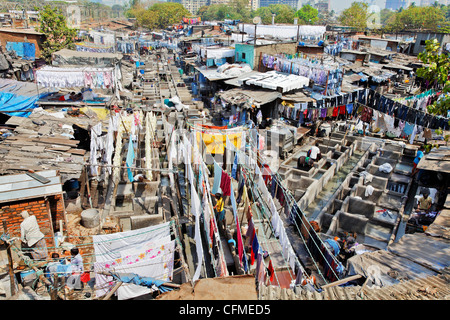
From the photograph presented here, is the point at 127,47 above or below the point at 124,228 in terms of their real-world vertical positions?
above

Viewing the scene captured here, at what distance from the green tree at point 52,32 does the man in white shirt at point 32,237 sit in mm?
30859

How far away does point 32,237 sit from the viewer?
9.29 metres

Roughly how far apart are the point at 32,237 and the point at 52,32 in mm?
33174

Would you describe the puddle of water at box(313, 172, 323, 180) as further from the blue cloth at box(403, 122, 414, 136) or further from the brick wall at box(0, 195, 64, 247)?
the brick wall at box(0, 195, 64, 247)

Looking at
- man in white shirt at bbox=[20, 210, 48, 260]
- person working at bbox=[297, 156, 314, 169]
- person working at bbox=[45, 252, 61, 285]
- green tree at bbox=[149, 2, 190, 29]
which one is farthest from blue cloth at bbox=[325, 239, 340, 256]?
green tree at bbox=[149, 2, 190, 29]

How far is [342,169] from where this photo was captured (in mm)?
18297

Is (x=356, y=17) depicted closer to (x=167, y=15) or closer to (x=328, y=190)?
(x=167, y=15)

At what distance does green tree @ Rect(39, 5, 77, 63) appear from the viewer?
113 ft

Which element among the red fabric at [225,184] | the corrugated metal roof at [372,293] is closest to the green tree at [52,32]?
the red fabric at [225,184]

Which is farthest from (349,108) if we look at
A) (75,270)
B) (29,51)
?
(29,51)

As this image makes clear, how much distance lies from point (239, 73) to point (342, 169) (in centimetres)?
1342

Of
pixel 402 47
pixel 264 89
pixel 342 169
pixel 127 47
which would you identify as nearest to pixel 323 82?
pixel 264 89
